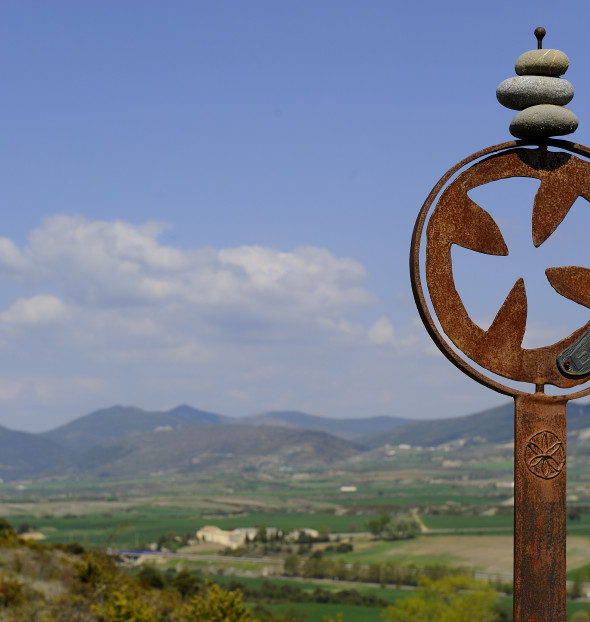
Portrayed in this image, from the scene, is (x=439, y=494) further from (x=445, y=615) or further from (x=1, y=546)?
(x=1, y=546)

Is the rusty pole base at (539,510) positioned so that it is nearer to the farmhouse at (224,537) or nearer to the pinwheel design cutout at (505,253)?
the pinwheel design cutout at (505,253)

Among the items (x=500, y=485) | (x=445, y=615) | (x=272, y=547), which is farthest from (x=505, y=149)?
(x=500, y=485)

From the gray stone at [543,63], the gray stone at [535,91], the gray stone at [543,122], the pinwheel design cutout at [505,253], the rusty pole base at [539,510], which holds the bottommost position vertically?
the rusty pole base at [539,510]

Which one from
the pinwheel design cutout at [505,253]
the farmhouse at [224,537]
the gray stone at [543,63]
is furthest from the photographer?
the farmhouse at [224,537]

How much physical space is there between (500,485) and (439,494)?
2183 cm

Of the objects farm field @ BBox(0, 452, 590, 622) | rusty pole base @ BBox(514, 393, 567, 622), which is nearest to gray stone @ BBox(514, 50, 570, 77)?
rusty pole base @ BBox(514, 393, 567, 622)

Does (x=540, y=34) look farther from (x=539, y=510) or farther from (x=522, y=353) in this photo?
(x=539, y=510)

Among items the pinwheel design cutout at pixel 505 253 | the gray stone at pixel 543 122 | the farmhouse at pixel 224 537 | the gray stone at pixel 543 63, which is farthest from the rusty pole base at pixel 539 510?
the farmhouse at pixel 224 537

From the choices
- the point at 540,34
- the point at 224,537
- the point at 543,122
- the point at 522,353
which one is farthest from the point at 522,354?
the point at 224,537

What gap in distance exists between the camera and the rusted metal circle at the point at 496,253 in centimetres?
635

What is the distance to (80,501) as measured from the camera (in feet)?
550

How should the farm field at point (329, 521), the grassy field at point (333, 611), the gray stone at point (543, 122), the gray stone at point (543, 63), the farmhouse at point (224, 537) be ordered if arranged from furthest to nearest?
the farmhouse at point (224, 537) → the farm field at point (329, 521) → the grassy field at point (333, 611) → the gray stone at point (543, 63) → the gray stone at point (543, 122)

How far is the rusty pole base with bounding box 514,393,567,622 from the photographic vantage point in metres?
6.20

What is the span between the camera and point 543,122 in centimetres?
648
